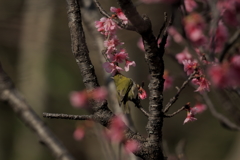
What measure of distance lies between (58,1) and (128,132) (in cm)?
415

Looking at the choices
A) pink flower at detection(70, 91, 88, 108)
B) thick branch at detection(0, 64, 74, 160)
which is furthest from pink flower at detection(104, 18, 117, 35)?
thick branch at detection(0, 64, 74, 160)

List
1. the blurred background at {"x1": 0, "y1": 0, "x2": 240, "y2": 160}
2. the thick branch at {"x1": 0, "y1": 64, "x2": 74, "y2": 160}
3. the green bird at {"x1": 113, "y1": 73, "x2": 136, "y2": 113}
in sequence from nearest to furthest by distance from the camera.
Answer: the thick branch at {"x1": 0, "y1": 64, "x2": 74, "y2": 160} < the green bird at {"x1": 113, "y1": 73, "x2": 136, "y2": 113} < the blurred background at {"x1": 0, "y1": 0, "x2": 240, "y2": 160}

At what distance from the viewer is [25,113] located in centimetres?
62

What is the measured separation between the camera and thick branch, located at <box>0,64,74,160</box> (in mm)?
615

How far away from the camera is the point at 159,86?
49.7 inches

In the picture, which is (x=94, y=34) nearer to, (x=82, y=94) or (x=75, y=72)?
(x=82, y=94)

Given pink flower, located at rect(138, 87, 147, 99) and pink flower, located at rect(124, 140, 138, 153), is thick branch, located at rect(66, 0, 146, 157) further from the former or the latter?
pink flower, located at rect(138, 87, 147, 99)

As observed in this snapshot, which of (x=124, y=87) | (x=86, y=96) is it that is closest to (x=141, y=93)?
(x=124, y=87)

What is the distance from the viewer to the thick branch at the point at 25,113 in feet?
2.02

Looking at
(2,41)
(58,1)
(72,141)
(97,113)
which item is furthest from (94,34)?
(72,141)

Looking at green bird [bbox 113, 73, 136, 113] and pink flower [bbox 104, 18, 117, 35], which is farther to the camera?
green bird [bbox 113, 73, 136, 113]

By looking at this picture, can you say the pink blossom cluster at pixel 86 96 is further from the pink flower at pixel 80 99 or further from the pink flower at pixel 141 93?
the pink flower at pixel 141 93

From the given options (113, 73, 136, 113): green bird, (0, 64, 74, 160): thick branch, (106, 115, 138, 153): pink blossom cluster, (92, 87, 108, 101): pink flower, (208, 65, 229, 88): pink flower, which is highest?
(0, 64, 74, 160): thick branch

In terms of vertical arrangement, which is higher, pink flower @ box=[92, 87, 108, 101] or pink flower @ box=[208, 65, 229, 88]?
pink flower @ box=[208, 65, 229, 88]
